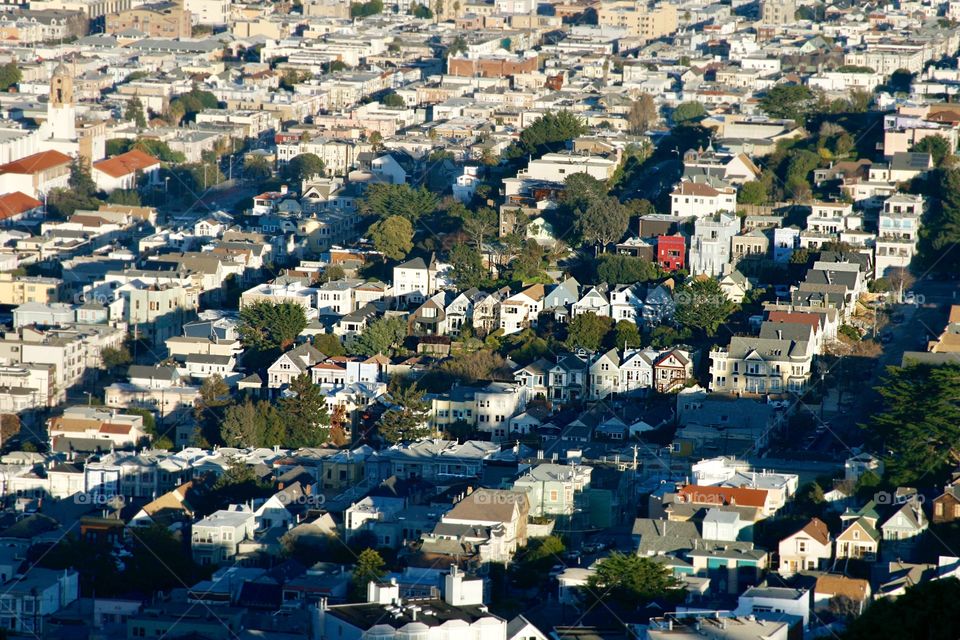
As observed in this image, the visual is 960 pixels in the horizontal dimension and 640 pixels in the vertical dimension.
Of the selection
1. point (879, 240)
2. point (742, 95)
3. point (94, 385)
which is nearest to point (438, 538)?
point (94, 385)

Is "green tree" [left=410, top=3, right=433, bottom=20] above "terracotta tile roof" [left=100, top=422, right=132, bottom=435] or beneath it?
beneath

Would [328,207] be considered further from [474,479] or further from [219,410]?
[474,479]

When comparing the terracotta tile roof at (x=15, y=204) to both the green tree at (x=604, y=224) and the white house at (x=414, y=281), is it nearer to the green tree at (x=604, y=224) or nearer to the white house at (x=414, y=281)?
the white house at (x=414, y=281)

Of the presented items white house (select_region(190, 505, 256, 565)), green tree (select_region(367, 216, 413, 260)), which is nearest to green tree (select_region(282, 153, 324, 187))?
green tree (select_region(367, 216, 413, 260))

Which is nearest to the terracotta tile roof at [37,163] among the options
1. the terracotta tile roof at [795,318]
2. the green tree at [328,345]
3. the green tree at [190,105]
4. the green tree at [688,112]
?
the green tree at [190,105]

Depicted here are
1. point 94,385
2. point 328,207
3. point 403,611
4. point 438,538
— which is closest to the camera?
point 403,611

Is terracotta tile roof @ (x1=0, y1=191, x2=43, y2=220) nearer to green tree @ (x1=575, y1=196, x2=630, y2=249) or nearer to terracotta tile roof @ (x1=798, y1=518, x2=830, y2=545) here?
green tree @ (x1=575, y1=196, x2=630, y2=249)

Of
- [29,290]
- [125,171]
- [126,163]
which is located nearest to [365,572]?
[29,290]
